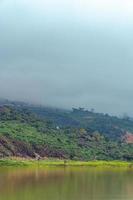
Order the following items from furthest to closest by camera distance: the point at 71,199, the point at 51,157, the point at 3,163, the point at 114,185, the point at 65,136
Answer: the point at 65,136, the point at 51,157, the point at 3,163, the point at 114,185, the point at 71,199

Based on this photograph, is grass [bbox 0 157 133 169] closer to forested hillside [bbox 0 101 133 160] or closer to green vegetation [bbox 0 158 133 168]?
green vegetation [bbox 0 158 133 168]

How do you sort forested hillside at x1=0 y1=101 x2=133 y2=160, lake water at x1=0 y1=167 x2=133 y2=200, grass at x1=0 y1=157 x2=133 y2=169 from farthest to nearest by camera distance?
forested hillside at x1=0 y1=101 x2=133 y2=160 < grass at x1=0 y1=157 x2=133 y2=169 < lake water at x1=0 y1=167 x2=133 y2=200

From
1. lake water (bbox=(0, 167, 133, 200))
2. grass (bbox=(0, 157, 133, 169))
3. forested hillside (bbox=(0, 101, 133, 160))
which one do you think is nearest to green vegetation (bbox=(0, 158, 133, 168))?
grass (bbox=(0, 157, 133, 169))

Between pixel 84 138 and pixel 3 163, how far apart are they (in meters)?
55.7

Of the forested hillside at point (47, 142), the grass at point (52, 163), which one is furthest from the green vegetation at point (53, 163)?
the forested hillside at point (47, 142)

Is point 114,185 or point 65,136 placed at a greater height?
point 65,136

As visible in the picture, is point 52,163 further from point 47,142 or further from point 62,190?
point 62,190

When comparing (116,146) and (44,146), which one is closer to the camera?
(44,146)

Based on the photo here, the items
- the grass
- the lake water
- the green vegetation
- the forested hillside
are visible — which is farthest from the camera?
the forested hillside

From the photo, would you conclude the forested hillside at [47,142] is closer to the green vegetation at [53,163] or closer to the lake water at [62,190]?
the green vegetation at [53,163]

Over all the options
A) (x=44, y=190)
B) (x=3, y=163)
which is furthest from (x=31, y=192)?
(x=3, y=163)

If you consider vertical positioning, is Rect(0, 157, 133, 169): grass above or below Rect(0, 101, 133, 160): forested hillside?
below

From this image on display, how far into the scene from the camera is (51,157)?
131 meters

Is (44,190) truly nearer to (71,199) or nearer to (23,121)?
(71,199)
